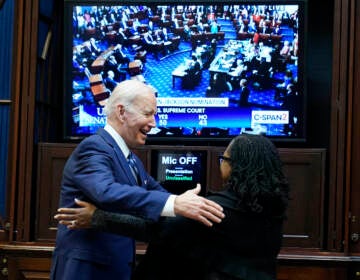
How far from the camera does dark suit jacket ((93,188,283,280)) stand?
5.75 feet

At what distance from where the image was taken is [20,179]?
3793 millimetres

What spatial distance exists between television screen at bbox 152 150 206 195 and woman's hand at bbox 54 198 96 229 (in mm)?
1869

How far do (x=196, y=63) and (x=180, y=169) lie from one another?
27.5 inches

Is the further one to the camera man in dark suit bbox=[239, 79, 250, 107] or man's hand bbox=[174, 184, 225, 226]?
man in dark suit bbox=[239, 79, 250, 107]

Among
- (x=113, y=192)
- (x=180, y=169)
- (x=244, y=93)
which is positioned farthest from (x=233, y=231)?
(x=244, y=93)

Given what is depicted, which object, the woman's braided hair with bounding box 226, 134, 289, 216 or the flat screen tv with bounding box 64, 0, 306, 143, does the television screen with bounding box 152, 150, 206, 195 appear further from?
the woman's braided hair with bounding box 226, 134, 289, 216

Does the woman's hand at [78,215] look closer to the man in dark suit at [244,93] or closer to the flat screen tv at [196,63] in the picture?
the flat screen tv at [196,63]

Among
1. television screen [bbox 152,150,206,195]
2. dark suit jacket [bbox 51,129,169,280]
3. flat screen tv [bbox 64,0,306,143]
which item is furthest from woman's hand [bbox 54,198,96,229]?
flat screen tv [bbox 64,0,306,143]

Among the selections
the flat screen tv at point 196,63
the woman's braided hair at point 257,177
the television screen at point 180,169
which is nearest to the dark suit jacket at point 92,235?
the woman's braided hair at point 257,177

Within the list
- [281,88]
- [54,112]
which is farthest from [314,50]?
[54,112]


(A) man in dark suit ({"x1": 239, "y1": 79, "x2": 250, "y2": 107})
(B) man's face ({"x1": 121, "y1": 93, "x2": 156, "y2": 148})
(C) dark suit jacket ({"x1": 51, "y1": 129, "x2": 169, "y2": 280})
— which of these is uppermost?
(A) man in dark suit ({"x1": 239, "y1": 79, "x2": 250, "y2": 107})

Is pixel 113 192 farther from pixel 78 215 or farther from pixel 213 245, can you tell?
pixel 213 245

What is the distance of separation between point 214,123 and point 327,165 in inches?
29.7

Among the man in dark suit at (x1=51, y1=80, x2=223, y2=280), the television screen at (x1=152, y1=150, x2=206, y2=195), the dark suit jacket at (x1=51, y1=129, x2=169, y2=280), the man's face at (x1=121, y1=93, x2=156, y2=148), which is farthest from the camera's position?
the television screen at (x1=152, y1=150, x2=206, y2=195)
